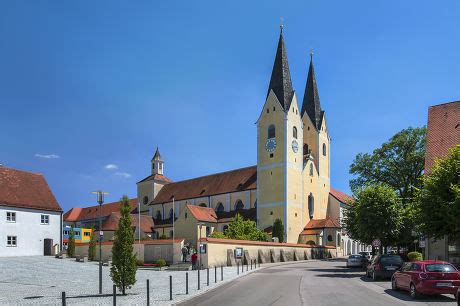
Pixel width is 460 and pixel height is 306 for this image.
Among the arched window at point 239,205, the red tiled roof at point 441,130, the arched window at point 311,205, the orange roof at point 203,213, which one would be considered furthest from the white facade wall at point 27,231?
the red tiled roof at point 441,130

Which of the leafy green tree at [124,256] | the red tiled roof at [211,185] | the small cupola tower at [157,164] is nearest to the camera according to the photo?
the leafy green tree at [124,256]

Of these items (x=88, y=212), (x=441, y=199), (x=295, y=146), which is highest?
(x=295, y=146)

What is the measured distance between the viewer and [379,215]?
3512 cm

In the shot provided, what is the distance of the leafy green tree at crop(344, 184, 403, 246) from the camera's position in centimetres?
3516

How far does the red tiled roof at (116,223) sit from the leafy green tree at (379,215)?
1612 inches

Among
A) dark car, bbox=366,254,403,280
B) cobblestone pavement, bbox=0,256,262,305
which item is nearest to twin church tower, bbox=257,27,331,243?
dark car, bbox=366,254,403,280

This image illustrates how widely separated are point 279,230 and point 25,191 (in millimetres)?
32824

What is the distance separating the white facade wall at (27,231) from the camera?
4691cm

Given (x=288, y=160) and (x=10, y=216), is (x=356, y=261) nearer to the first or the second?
(x=288, y=160)

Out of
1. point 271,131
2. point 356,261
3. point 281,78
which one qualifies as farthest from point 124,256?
point 281,78

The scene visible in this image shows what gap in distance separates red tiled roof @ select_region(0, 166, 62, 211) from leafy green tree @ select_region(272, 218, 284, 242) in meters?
28.5

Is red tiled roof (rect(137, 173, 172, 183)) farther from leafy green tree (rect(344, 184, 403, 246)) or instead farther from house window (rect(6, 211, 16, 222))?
leafy green tree (rect(344, 184, 403, 246))

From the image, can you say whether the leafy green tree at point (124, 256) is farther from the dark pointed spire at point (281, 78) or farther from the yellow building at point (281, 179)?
the dark pointed spire at point (281, 78)

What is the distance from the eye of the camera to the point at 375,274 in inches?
1047
